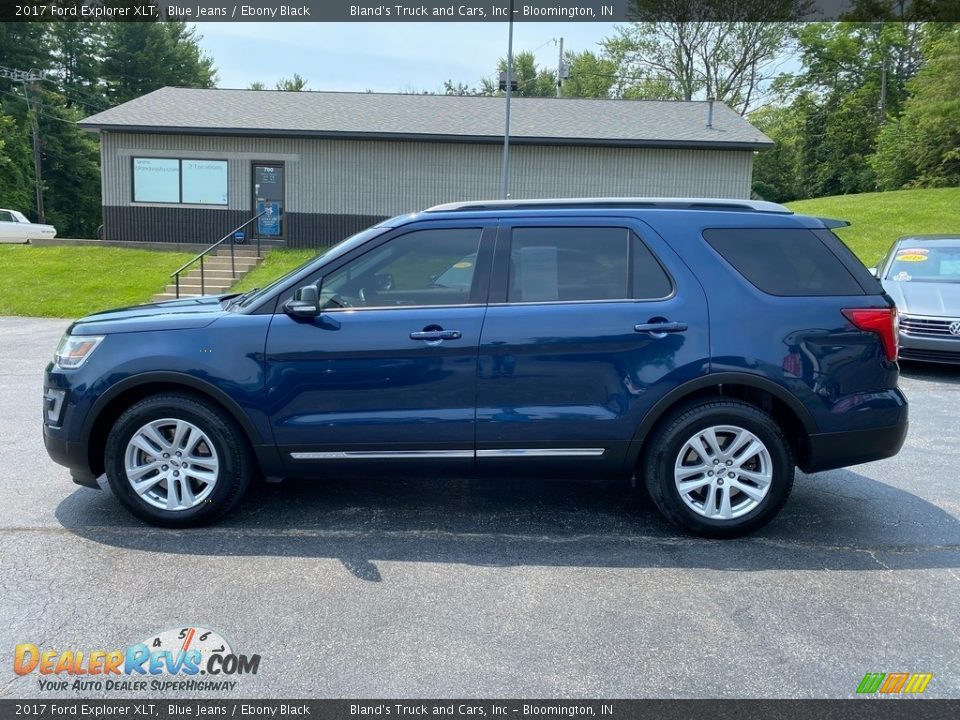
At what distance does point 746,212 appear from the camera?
479 centimetres

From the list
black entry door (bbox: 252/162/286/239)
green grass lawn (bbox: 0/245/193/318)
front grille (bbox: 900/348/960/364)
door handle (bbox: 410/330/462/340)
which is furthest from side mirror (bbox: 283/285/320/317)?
black entry door (bbox: 252/162/286/239)

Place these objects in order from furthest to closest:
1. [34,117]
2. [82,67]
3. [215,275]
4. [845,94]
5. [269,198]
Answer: [845,94] < [82,67] < [34,117] < [269,198] < [215,275]

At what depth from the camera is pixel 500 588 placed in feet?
13.0

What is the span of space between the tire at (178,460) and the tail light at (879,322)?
3.53 meters

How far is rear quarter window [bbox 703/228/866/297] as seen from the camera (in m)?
4.62

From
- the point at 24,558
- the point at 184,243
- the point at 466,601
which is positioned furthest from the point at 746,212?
the point at 184,243

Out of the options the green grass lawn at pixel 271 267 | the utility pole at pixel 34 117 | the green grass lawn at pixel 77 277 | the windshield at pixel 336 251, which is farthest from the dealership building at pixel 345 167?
the utility pole at pixel 34 117

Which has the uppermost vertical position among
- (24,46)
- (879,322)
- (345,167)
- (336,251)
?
(24,46)

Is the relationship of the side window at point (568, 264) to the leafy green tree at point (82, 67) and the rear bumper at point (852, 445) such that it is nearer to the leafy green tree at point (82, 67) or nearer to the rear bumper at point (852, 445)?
the rear bumper at point (852, 445)

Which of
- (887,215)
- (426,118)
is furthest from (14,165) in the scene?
(887,215)

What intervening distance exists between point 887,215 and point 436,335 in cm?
2819

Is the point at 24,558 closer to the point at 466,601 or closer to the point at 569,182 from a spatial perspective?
the point at 466,601

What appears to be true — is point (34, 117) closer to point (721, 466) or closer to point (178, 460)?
point (178, 460)

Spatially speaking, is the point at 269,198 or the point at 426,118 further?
the point at 426,118
